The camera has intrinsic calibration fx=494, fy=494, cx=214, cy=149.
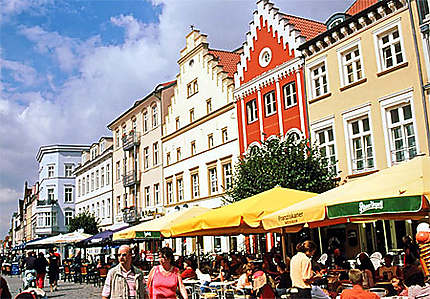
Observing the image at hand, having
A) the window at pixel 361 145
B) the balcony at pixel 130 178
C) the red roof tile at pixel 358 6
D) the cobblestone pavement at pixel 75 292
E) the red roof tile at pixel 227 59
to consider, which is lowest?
the cobblestone pavement at pixel 75 292

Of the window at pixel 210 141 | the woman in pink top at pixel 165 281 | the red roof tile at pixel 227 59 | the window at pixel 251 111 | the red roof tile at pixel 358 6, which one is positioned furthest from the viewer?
the red roof tile at pixel 227 59

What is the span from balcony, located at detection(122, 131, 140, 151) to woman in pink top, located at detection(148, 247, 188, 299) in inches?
1408

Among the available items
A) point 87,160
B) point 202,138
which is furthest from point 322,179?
point 87,160

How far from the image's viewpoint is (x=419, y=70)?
17.9 meters

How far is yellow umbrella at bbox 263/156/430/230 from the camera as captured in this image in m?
7.24

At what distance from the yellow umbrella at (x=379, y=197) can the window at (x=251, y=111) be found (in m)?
17.1

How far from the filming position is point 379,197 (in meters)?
7.61

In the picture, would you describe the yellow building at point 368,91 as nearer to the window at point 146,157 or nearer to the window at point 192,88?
the window at point 192,88

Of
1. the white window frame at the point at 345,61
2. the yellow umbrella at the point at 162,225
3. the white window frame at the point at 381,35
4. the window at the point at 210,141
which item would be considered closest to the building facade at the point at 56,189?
the window at the point at 210,141

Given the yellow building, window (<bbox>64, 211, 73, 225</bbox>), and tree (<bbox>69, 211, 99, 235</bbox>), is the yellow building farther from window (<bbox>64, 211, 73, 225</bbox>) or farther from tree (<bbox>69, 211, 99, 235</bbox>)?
window (<bbox>64, 211, 73, 225</bbox>)

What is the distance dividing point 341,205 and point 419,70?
37.6 feet

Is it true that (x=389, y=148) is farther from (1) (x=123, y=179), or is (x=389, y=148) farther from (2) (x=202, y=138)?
(1) (x=123, y=179)

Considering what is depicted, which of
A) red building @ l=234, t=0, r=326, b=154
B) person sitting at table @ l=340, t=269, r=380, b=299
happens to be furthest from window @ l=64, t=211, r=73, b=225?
person sitting at table @ l=340, t=269, r=380, b=299

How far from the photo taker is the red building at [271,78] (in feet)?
78.2
